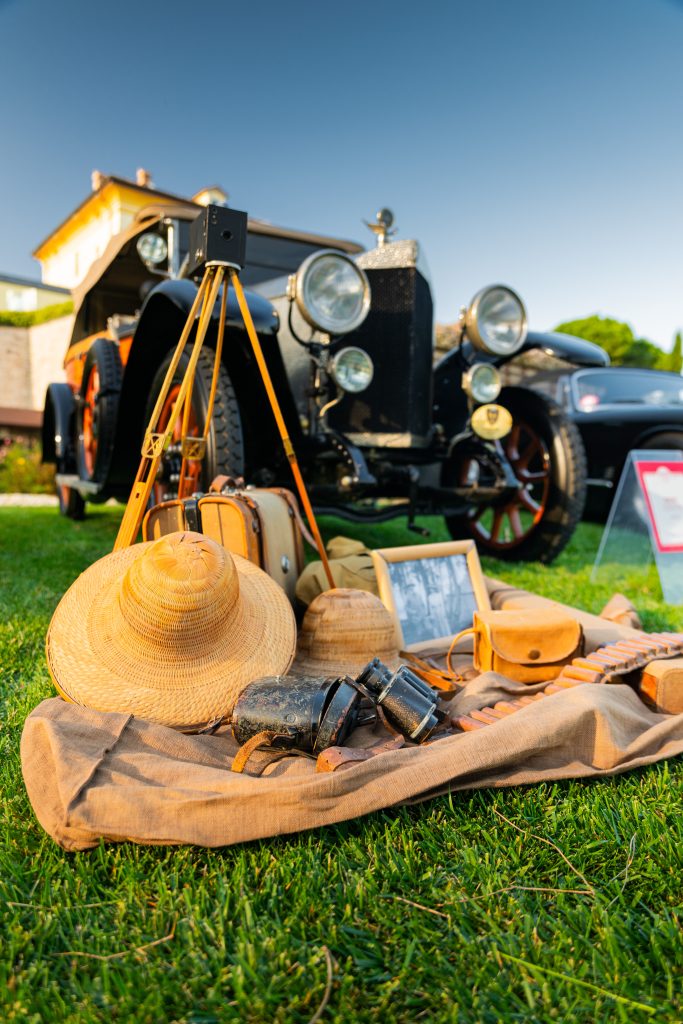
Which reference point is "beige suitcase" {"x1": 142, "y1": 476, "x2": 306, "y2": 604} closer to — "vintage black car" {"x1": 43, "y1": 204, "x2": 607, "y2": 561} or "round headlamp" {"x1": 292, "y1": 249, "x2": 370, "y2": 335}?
"vintage black car" {"x1": 43, "y1": 204, "x2": 607, "y2": 561}

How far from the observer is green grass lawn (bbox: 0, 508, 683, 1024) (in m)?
0.91

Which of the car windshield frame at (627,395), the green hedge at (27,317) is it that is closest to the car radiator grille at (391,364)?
the car windshield frame at (627,395)

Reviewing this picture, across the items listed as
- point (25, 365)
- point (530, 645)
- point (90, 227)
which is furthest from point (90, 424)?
point (90, 227)

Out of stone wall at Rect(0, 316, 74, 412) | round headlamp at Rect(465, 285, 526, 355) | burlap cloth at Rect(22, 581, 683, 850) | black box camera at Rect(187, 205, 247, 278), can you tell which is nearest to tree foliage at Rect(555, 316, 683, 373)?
stone wall at Rect(0, 316, 74, 412)

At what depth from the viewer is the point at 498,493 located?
3410 millimetres

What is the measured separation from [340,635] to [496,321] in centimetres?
214

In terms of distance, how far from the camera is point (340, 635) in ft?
6.68

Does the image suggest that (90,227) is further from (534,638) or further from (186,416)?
Answer: (534,638)

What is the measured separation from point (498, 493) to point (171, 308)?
5.86 ft

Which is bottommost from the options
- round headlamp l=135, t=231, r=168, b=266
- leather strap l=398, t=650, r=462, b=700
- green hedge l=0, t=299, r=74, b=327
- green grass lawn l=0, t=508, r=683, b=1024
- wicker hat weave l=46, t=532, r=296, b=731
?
green grass lawn l=0, t=508, r=683, b=1024

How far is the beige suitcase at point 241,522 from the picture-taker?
84.6 inches

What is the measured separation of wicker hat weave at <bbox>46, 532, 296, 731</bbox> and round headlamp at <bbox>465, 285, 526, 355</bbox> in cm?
214

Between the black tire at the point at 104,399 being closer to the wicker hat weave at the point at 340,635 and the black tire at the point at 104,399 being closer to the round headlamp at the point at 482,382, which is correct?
the round headlamp at the point at 482,382

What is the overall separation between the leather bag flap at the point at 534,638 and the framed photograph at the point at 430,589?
1.31 ft
